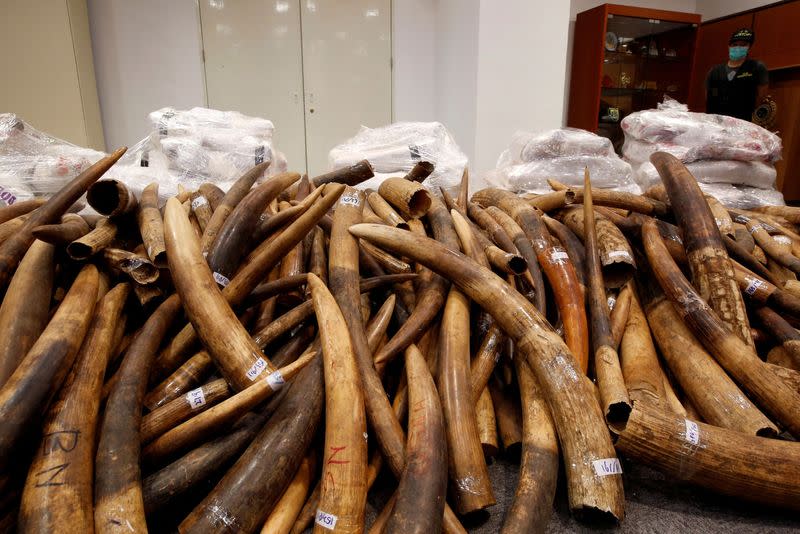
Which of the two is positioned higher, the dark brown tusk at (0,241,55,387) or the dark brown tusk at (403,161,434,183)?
the dark brown tusk at (403,161,434,183)

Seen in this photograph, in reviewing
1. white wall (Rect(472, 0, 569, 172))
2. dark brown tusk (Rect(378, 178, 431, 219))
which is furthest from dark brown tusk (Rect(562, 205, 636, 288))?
white wall (Rect(472, 0, 569, 172))

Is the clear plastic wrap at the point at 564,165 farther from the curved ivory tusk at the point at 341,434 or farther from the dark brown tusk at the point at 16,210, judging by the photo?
the dark brown tusk at the point at 16,210

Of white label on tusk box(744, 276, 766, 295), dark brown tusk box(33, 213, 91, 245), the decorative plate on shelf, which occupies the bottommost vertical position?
white label on tusk box(744, 276, 766, 295)

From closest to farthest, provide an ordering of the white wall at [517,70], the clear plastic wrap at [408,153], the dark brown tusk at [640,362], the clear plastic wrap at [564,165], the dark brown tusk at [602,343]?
the dark brown tusk at [602,343] → the dark brown tusk at [640,362] → the clear plastic wrap at [408,153] → the clear plastic wrap at [564,165] → the white wall at [517,70]

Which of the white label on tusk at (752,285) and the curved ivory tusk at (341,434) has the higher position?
the white label on tusk at (752,285)

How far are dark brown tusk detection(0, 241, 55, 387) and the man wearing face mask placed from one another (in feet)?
21.2

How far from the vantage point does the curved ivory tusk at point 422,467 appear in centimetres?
72

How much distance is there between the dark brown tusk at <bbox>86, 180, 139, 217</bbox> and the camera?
3.98 feet

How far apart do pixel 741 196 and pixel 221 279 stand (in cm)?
339

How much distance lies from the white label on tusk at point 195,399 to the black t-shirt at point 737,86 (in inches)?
253

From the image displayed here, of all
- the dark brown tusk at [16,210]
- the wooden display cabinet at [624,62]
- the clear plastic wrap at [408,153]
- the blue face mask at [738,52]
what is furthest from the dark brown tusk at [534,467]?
the wooden display cabinet at [624,62]

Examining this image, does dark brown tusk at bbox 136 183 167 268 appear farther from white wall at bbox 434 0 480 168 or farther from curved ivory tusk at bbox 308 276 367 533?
white wall at bbox 434 0 480 168

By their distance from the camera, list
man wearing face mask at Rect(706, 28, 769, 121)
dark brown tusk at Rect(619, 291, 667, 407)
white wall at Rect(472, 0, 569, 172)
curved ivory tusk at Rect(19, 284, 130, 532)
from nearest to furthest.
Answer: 1. curved ivory tusk at Rect(19, 284, 130, 532)
2. dark brown tusk at Rect(619, 291, 667, 407)
3. white wall at Rect(472, 0, 569, 172)
4. man wearing face mask at Rect(706, 28, 769, 121)

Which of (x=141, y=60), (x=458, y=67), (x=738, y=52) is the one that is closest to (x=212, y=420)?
(x=458, y=67)
